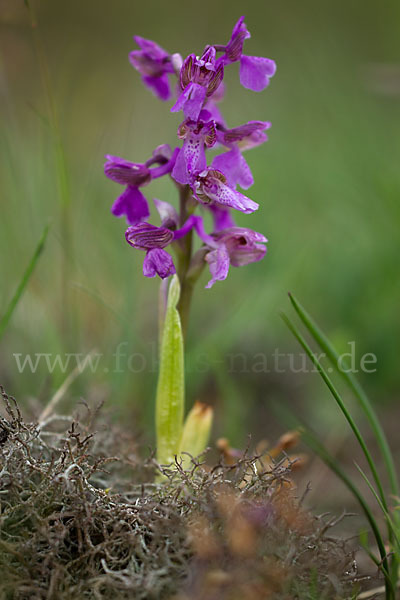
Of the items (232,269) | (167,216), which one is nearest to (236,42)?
(167,216)

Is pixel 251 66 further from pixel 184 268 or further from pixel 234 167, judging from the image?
pixel 184 268

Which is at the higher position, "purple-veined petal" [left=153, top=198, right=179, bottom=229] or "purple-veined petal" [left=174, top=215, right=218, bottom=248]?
"purple-veined petal" [left=153, top=198, right=179, bottom=229]

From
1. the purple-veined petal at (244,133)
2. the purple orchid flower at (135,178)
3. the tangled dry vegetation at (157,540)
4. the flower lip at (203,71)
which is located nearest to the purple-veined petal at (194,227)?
the purple orchid flower at (135,178)

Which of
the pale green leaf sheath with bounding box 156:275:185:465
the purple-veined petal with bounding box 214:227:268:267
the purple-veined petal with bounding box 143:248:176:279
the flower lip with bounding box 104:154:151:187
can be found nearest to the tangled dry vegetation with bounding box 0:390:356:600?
the pale green leaf sheath with bounding box 156:275:185:465

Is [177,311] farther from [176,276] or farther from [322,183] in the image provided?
[322,183]

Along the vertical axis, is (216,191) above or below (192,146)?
below

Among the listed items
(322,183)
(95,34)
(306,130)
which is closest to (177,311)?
(322,183)

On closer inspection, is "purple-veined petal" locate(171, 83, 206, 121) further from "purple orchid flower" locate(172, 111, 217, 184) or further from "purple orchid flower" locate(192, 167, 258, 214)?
"purple orchid flower" locate(192, 167, 258, 214)
